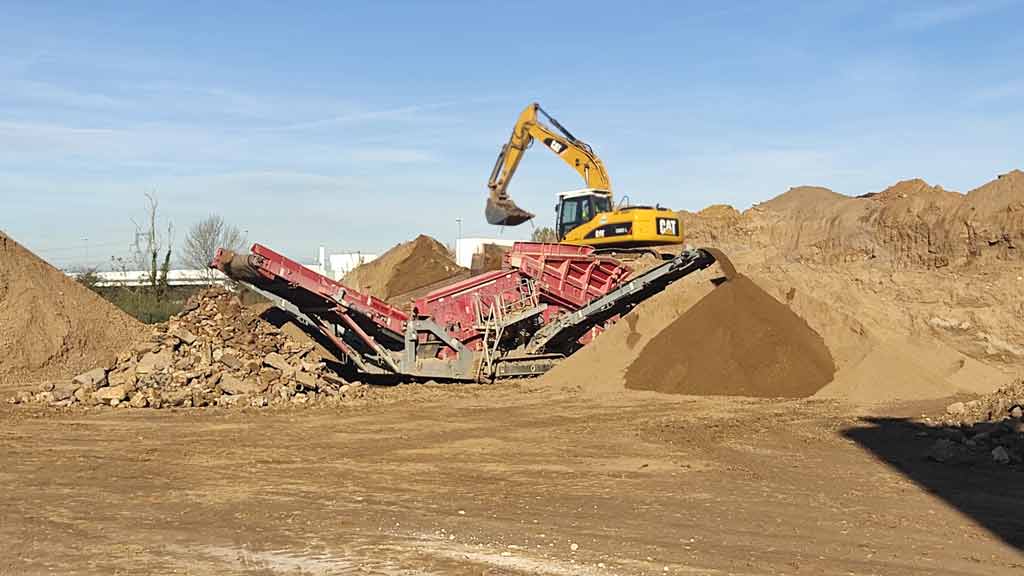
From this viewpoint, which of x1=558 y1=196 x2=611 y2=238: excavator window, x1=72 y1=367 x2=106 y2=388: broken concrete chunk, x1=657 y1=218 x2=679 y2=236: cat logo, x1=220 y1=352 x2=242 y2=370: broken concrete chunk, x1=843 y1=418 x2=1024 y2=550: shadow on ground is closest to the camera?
x1=843 y1=418 x2=1024 y2=550: shadow on ground

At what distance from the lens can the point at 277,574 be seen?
5879mm

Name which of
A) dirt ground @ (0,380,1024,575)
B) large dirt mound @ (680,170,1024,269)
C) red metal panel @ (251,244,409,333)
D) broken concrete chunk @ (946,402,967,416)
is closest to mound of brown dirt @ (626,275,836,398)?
dirt ground @ (0,380,1024,575)

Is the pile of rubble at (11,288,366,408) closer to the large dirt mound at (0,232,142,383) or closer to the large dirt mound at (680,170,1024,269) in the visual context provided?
the large dirt mound at (0,232,142,383)

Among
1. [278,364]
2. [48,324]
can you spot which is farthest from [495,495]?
[48,324]

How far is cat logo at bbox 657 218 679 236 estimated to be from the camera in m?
19.8

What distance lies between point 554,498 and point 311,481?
2266 mm

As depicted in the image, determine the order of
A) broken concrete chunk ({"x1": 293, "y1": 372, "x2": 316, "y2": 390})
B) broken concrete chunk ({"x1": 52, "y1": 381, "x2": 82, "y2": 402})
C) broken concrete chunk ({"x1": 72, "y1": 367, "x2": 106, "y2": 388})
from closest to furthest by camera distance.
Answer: broken concrete chunk ({"x1": 52, "y1": 381, "x2": 82, "y2": 402}) → broken concrete chunk ({"x1": 72, "y1": 367, "x2": 106, "y2": 388}) → broken concrete chunk ({"x1": 293, "y1": 372, "x2": 316, "y2": 390})

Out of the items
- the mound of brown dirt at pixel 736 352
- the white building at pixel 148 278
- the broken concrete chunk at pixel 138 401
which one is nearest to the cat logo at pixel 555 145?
the mound of brown dirt at pixel 736 352

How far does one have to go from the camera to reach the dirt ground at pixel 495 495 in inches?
248

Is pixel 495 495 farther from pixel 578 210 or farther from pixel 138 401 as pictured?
pixel 578 210

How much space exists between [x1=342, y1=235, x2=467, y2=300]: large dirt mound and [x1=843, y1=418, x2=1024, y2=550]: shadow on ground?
13706 mm

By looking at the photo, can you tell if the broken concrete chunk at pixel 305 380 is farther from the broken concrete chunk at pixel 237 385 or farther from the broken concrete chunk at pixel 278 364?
the broken concrete chunk at pixel 237 385

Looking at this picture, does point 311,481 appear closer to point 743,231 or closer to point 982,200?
point 982,200

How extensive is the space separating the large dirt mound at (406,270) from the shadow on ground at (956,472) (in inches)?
540
